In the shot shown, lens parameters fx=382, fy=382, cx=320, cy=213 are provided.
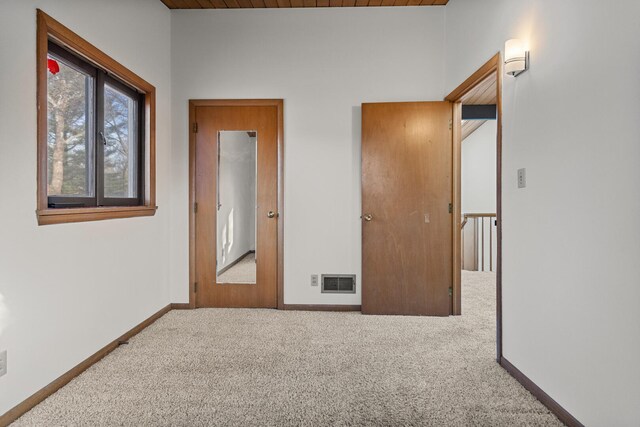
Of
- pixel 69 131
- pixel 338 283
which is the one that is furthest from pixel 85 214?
pixel 338 283

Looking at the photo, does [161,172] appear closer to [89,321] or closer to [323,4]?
[89,321]

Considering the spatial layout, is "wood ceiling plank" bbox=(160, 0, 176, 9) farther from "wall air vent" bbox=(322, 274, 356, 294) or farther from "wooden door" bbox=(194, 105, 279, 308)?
"wall air vent" bbox=(322, 274, 356, 294)

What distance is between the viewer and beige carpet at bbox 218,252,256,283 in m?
3.49

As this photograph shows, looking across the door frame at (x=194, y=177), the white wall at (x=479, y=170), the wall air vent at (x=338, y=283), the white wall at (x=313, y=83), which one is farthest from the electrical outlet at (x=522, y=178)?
the white wall at (x=479, y=170)

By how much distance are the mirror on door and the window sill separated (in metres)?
0.74

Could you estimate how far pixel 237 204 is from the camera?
11.4 feet

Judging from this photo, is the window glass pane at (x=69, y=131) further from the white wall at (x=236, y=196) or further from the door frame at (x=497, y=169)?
the door frame at (x=497, y=169)

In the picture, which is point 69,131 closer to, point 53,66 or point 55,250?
point 53,66

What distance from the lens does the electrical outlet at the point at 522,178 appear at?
2027 millimetres

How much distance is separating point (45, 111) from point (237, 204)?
175 centimetres

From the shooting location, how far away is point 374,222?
3.30 m

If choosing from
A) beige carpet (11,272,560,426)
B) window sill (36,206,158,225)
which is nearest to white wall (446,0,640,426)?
beige carpet (11,272,560,426)

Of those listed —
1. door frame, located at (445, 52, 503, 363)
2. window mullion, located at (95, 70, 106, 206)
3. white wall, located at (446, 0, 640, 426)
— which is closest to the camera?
white wall, located at (446, 0, 640, 426)

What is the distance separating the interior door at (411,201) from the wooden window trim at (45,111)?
5.86ft
